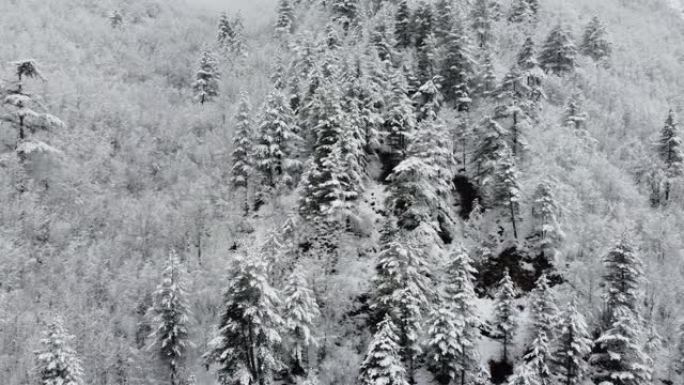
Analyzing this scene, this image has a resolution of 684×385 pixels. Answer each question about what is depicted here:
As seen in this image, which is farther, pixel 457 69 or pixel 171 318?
pixel 457 69

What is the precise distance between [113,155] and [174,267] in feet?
71.9

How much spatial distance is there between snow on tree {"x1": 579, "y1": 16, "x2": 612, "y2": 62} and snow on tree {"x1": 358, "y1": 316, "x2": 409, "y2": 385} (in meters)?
58.8

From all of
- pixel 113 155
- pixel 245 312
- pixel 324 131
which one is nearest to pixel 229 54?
pixel 113 155

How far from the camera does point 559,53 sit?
61.4m

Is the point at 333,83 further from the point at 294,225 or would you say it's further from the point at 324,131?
the point at 294,225

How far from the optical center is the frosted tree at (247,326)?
A: 90.1 feet

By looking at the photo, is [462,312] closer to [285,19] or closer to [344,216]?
[344,216]

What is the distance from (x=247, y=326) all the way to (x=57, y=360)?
975 centimetres

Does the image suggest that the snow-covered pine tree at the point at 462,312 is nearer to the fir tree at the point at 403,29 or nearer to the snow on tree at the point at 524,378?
the snow on tree at the point at 524,378

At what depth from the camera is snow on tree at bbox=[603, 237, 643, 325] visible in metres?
32.0

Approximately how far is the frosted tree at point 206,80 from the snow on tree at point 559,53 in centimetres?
4345

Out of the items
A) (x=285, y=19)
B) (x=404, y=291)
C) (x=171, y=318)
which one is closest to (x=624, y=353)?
(x=404, y=291)

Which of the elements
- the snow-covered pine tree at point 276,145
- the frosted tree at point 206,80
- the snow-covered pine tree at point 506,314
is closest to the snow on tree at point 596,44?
the snow-covered pine tree at point 276,145

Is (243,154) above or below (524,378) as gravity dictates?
above
